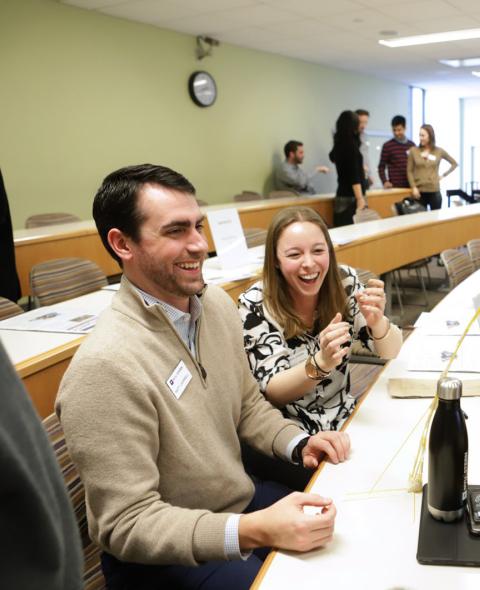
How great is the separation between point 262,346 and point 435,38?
6.93m

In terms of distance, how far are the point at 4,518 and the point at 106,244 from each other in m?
0.89

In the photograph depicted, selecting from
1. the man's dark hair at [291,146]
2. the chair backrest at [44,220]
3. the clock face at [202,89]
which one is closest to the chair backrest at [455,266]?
the chair backrest at [44,220]

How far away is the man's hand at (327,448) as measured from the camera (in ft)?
4.14

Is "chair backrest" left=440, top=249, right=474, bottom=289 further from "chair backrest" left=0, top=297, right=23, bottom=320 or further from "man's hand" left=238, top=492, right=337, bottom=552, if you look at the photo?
"man's hand" left=238, top=492, right=337, bottom=552

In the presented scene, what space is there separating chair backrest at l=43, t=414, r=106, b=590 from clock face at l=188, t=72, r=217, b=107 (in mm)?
6282

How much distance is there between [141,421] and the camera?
3.58 feet

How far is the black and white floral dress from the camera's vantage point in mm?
1729

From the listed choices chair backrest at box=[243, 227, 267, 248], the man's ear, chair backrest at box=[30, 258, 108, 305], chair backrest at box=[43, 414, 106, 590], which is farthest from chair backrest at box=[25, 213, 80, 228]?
chair backrest at box=[43, 414, 106, 590]

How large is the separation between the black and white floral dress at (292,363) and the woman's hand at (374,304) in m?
0.15

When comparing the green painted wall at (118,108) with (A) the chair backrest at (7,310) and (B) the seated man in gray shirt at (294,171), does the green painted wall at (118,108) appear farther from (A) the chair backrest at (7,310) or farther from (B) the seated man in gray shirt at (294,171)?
(A) the chair backrest at (7,310)

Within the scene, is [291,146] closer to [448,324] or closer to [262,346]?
[448,324]

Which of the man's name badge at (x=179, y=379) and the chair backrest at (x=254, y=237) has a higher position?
the man's name badge at (x=179, y=379)

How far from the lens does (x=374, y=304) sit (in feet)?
5.72

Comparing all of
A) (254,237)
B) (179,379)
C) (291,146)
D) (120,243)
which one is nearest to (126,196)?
(120,243)
